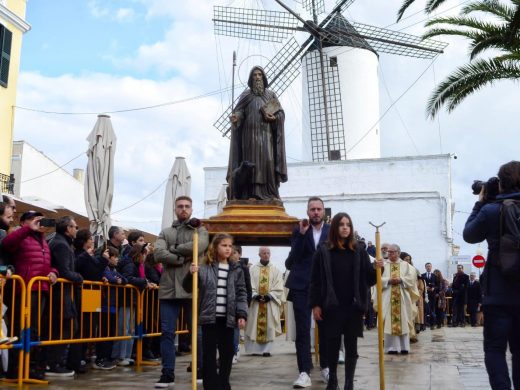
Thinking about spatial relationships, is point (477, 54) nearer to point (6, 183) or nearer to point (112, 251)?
point (112, 251)

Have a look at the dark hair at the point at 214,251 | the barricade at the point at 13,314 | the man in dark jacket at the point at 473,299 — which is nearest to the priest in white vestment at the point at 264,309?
the barricade at the point at 13,314

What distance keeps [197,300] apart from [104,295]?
3.12m

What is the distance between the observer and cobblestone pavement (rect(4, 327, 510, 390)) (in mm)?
8109

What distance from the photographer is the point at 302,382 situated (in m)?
8.05

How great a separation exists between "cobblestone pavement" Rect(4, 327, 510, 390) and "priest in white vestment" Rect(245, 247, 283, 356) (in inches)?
17.4

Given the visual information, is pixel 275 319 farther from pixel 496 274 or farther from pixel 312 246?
pixel 496 274

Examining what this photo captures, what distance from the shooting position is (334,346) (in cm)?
739

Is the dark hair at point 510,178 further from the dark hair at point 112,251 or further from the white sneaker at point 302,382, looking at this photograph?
the dark hair at point 112,251

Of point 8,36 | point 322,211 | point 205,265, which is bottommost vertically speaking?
point 205,265

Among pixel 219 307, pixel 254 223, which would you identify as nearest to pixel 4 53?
pixel 254 223

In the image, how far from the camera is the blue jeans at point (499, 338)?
5.90 m

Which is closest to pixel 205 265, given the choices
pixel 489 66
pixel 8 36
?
pixel 489 66

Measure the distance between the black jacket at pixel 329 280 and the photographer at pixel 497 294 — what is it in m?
1.41

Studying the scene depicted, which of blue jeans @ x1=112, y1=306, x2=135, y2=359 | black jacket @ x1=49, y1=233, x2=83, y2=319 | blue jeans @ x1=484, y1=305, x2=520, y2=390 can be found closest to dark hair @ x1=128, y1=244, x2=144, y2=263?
blue jeans @ x1=112, y1=306, x2=135, y2=359
